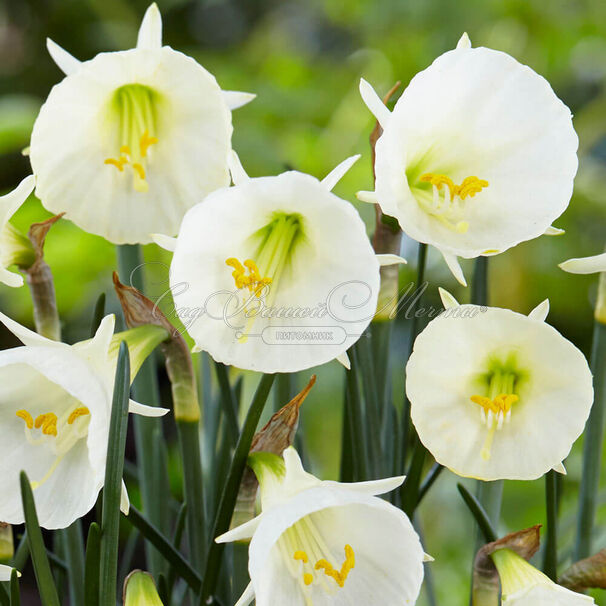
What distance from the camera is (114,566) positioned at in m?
0.34

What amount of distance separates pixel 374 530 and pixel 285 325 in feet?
0.32

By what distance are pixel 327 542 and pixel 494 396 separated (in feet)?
0.35

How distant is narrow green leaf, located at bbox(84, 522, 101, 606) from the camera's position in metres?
0.34

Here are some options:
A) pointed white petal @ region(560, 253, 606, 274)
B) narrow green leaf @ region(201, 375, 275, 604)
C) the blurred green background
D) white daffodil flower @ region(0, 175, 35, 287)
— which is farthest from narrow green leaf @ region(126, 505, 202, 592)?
the blurred green background

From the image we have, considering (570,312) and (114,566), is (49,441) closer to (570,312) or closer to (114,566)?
(114,566)

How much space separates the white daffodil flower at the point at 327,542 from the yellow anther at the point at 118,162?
0.53ft

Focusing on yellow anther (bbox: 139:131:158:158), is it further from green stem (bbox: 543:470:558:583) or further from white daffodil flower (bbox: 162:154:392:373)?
green stem (bbox: 543:470:558:583)

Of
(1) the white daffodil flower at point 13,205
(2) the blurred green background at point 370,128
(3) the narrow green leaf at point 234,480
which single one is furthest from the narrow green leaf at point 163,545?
(2) the blurred green background at point 370,128

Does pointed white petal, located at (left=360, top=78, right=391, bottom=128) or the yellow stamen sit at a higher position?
pointed white petal, located at (left=360, top=78, right=391, bottom=128)

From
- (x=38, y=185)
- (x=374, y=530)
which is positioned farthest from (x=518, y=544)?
(x=38, y=185)

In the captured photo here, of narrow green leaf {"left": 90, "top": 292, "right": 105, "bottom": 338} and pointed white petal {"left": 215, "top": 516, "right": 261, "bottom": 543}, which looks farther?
narrow green leaf {"left": 90, "top": 292, "right": 105, "bottom": 338}

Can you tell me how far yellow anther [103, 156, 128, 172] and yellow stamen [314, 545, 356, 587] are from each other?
0.21 metres

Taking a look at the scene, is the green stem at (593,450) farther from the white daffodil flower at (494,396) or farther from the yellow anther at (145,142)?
the yellow anther at (145,142)

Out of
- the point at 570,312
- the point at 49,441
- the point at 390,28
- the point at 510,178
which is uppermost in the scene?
the point at 390,28
